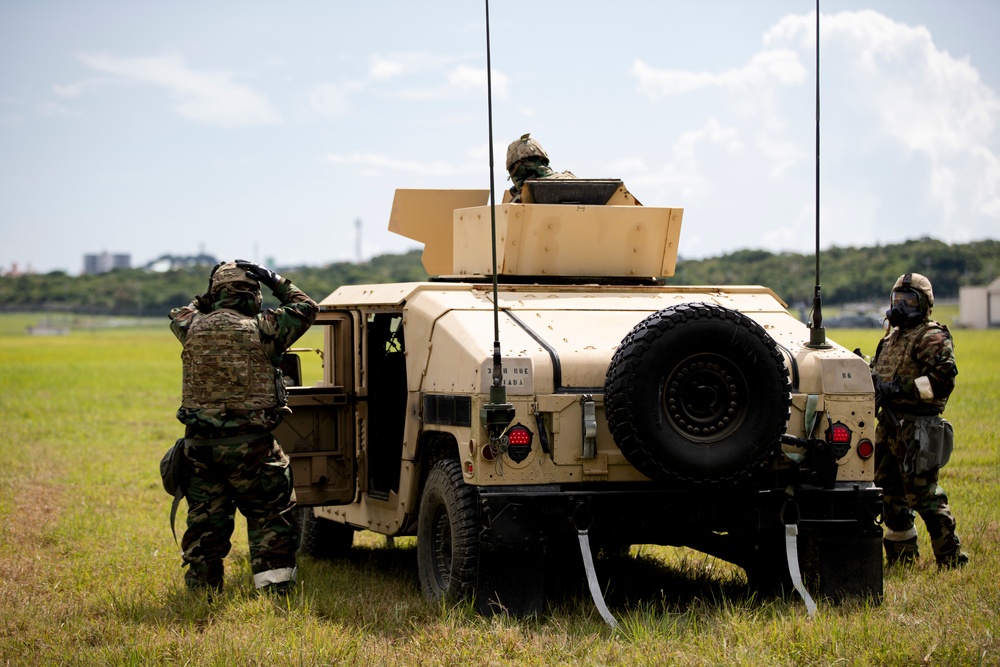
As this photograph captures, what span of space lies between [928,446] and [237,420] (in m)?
4.40

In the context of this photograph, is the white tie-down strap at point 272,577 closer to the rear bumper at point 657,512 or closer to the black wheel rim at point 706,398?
the rear bumper at point 657,512

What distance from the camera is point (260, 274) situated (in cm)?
809

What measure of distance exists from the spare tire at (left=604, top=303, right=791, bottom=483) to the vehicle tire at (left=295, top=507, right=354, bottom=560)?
3.74 meters

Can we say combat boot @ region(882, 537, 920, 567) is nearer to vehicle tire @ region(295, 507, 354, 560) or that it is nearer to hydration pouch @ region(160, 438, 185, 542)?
vehicle tire @ region(295, 507, 354, 560)

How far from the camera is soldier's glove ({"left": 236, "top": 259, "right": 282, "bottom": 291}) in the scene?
806 centimetres

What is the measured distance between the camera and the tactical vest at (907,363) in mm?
8867

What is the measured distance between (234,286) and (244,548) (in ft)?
10.2

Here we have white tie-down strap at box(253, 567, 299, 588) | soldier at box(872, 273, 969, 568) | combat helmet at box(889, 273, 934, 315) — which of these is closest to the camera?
white tie-down strap at box(253, 567, 299, 588)

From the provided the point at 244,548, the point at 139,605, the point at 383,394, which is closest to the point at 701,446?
the point at 383,394

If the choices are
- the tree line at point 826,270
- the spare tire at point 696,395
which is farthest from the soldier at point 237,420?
the tree line at point 826,270

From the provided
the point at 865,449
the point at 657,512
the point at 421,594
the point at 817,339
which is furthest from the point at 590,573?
the point at 817,339

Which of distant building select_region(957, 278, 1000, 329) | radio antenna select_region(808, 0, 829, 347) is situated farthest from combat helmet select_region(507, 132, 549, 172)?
distant building select_region(957, 278, 1000, 329)

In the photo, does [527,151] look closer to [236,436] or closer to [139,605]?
[236,436]

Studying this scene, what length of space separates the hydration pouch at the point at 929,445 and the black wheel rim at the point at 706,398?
2.34 metres
